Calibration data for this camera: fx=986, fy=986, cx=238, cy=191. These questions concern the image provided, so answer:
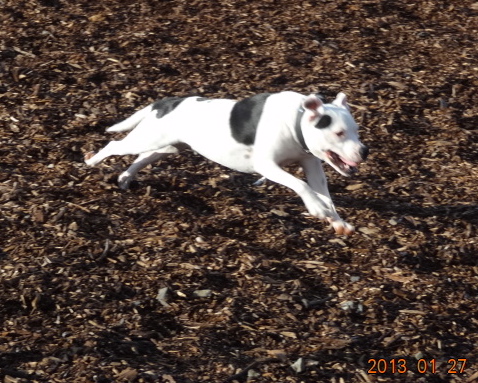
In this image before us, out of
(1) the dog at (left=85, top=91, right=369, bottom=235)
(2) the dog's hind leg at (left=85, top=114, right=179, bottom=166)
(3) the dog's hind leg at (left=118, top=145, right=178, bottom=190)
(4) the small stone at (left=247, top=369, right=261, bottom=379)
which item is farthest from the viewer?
(3) the dog's hind leg at (left=118, top=145, right=178, bottom=190)

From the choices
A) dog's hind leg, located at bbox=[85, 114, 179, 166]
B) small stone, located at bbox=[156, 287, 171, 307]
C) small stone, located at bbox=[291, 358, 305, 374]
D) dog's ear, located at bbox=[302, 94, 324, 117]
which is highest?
dog's ear, located at bbox=[302, 94, 324, 117]

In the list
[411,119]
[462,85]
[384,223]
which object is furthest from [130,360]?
[462,85]

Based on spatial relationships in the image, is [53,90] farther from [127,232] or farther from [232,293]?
[232,293]

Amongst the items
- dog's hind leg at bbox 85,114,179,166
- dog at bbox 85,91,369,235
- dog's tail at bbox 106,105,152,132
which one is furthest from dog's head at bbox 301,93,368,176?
dog's tail at bbox 106,105,152,132

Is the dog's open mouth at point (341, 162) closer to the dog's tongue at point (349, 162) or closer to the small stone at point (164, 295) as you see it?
the dog's tongue at point (349, 162)

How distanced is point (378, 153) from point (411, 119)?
26.6 inches

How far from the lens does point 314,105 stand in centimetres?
598

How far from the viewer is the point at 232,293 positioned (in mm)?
6051

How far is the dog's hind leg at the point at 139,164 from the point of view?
23.5 feet

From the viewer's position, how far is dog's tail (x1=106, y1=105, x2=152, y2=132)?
716cm
